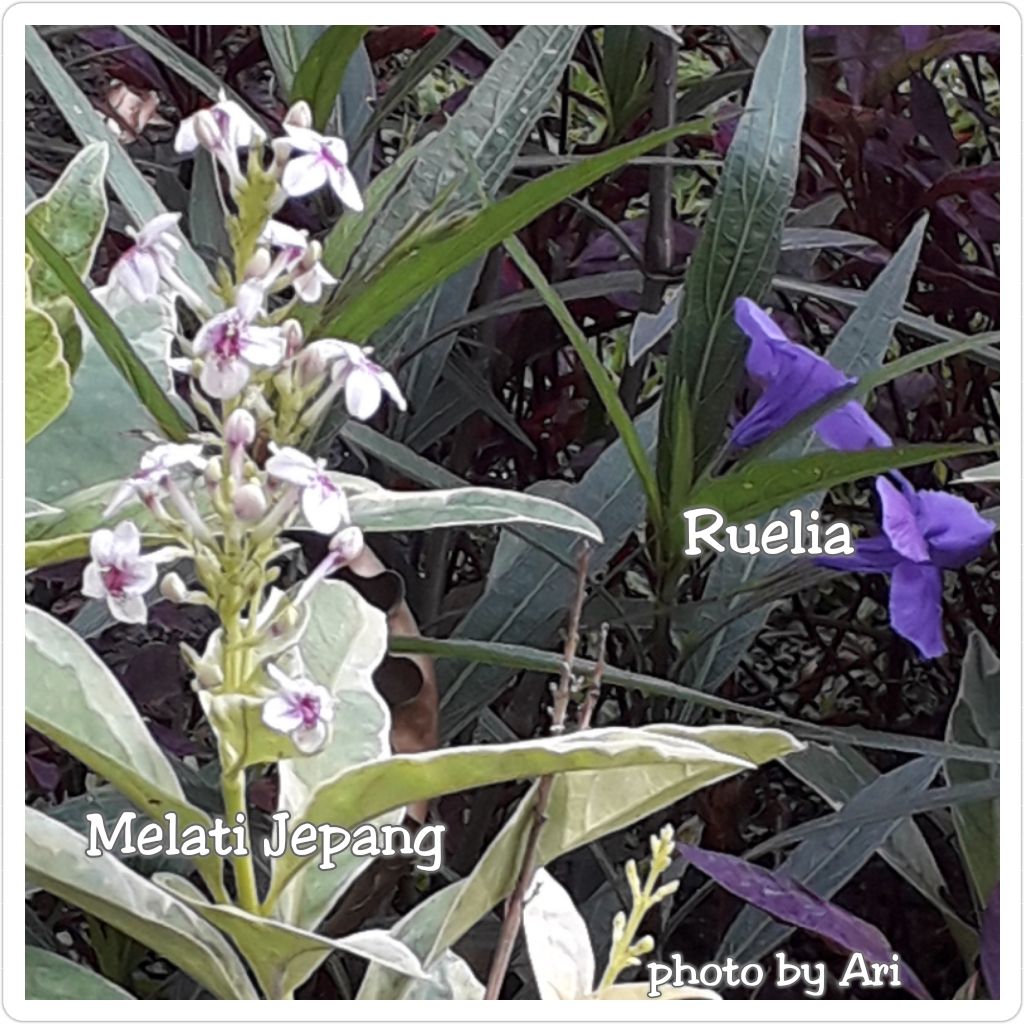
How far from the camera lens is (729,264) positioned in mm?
468

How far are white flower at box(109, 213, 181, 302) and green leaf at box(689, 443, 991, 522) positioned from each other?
0.18 metres

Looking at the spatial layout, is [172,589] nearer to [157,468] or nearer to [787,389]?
[157,468]

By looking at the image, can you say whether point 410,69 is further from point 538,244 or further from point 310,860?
point 310,860

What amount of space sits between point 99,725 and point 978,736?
0.95 feet

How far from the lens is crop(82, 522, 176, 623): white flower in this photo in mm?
388

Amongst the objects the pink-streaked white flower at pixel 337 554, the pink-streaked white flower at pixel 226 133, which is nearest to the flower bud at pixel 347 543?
the pink-streaked white flower at pixel 337 554

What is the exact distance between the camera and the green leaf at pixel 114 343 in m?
0.39

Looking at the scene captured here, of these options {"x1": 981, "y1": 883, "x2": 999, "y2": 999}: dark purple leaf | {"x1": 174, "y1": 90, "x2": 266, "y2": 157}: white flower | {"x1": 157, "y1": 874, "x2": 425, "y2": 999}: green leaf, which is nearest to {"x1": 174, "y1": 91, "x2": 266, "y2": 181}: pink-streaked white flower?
{"x1": 174, "y1": 90, "x2": 266, "y2": 157}: white flower

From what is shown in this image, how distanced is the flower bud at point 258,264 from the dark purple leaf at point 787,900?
0.71 feet

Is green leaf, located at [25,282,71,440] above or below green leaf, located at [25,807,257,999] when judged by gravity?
above

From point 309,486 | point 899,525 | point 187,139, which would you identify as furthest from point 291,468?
point 899,525

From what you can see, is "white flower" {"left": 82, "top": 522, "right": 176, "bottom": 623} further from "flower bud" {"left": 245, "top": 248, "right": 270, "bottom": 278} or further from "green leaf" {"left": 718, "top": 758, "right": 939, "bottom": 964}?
"green leaf" {"left": 718, "top": 758, "right": 939, "bottom": 964}

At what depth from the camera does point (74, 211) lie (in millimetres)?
435

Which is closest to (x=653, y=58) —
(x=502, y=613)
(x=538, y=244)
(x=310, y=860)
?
(x=538, y=244)
